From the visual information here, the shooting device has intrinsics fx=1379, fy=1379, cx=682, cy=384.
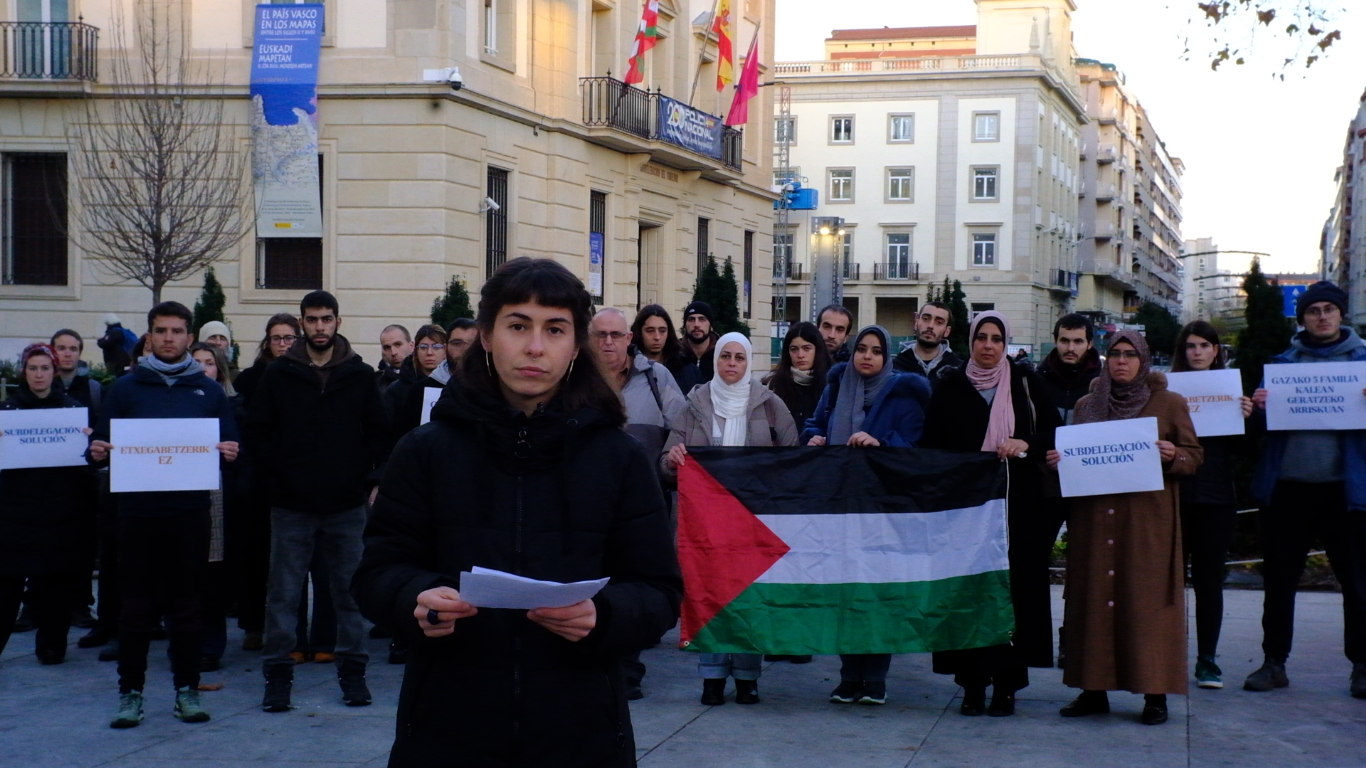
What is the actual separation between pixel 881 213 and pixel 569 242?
155 feet

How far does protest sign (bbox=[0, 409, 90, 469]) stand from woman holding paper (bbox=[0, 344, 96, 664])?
0.17 feet

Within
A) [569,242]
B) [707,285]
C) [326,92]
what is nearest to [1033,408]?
[326,92]

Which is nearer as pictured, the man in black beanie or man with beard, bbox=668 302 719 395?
the man in black beanie

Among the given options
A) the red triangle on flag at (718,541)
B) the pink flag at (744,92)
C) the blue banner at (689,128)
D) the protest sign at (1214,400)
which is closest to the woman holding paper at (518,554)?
the red triangle on flag at (718,541)

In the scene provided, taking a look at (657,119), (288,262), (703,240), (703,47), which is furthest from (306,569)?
(703,47)

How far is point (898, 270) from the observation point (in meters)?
74.2

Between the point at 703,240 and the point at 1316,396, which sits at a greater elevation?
the point at 703,240

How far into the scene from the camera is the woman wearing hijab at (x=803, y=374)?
358 inches

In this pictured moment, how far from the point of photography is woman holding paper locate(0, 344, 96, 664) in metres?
8.23

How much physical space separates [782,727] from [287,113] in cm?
1957

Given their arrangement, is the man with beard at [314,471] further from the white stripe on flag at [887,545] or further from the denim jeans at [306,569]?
the white stripe on flag at [887,545]

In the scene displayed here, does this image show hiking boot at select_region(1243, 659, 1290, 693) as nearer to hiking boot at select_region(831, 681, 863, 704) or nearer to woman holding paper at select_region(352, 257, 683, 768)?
hiking boot at select_region(831, 681, 863, 704)

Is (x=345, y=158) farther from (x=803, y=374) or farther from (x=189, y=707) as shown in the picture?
(x=189, y=707)

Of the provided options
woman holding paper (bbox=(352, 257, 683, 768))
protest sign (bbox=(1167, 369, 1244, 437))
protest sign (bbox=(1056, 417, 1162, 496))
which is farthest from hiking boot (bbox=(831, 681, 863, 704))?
woman holding paper (bbox=(352, 257, 683, 768))
